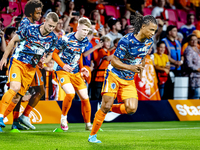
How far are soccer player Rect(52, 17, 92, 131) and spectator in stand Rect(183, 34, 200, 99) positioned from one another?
4088mm

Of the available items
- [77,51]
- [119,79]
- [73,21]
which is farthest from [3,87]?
[119,79]

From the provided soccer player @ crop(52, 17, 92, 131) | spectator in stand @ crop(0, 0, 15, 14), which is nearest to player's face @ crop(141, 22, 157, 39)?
soccer player @ crop(52, 17, 92, 131)

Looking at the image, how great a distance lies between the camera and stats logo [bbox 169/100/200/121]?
9.69 metres

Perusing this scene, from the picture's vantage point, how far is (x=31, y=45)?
631cm

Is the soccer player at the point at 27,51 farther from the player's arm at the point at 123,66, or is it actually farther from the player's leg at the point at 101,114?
the player's leg at the point at 101,114

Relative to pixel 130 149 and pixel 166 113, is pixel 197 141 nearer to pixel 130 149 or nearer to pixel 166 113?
pixel 130 149

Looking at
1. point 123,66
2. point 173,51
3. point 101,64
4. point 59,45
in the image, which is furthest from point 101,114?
point 173,51

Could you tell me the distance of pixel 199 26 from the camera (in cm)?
1419

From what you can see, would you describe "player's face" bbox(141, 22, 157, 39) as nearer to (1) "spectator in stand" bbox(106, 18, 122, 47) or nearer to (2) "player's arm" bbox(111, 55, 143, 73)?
(2) "player's arm" bbox(111, 55, 143, 73)

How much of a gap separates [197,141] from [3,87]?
516 centimetres

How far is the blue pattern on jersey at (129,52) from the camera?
5.20 meters

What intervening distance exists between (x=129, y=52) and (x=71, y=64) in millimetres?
2004

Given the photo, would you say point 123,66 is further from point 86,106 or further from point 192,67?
point 192,67

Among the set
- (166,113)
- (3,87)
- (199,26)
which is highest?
(199,26)
